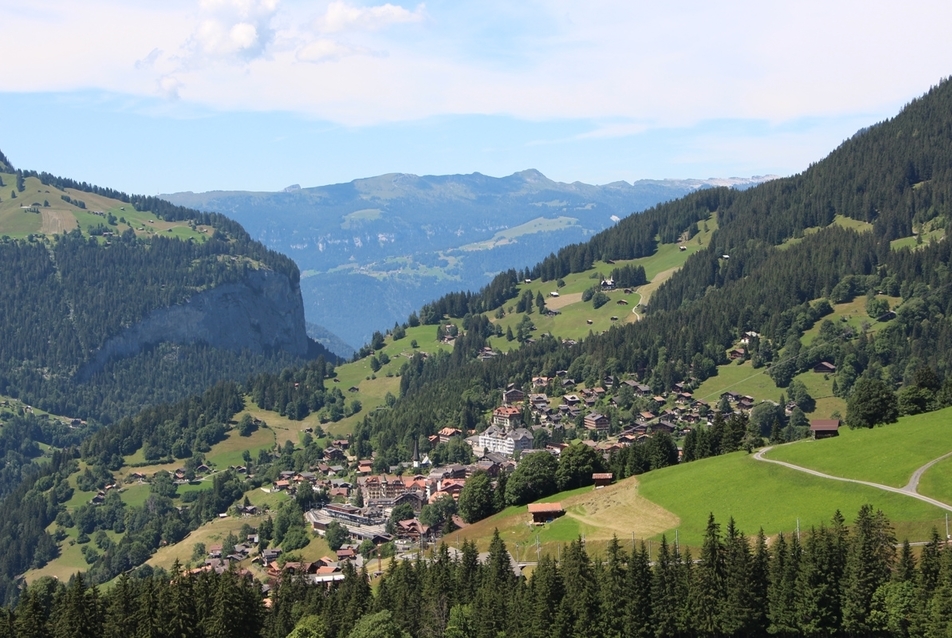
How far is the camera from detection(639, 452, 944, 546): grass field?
104312mm

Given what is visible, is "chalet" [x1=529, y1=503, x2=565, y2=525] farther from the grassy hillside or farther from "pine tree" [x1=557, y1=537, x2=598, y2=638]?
"pine tree" [x1=557, y1=537, x2=598, y2=638]

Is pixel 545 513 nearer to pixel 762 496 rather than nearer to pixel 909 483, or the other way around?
pixel 762 496

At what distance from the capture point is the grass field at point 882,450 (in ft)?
373

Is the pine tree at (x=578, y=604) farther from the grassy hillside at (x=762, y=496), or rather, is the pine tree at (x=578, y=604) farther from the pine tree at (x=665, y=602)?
the grassy hillside at (x=762, y=496)

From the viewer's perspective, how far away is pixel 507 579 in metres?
101

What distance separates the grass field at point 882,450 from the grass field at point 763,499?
9.66ft

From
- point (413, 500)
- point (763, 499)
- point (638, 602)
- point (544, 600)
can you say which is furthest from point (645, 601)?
point (413, 500)

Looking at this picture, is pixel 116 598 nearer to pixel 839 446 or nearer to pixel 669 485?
pixel 669 485

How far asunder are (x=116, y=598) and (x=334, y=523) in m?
67.2

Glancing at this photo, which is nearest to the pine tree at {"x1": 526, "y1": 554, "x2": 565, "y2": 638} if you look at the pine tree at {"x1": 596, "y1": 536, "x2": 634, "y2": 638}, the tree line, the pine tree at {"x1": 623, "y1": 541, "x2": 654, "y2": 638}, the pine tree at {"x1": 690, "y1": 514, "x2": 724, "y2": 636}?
the tree line

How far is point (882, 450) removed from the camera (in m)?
120

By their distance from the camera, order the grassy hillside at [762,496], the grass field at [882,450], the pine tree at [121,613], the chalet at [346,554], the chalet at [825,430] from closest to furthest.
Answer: the pine tree at [121,613]
the grassy hillside at [762,496]
the grass field at [882,450]
the chalet at [825,430]
the chalet at [346,554]

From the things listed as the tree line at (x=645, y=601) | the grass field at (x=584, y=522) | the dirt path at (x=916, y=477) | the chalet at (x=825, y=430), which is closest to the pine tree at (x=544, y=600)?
the tree line at (x=645, y=601)

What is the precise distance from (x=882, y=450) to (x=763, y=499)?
14.3 m
